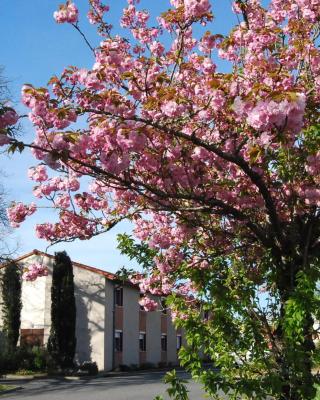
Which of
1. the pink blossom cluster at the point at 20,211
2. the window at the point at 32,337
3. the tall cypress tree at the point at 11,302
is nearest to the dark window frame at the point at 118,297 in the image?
the window at the point at 32,337

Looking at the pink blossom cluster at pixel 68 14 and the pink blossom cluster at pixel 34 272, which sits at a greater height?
the pink blossom cluster at pixel 68 14

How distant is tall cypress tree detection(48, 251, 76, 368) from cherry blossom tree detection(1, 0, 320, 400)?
84.6ft

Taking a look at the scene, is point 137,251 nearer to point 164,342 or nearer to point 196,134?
point 196,134

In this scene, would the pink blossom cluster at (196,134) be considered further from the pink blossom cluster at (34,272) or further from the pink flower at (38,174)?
the pink blossom cluster at (34,272)

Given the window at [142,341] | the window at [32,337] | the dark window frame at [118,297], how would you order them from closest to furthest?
the window at [32,337], the dark window frame at [118,297], the window at [142,341]

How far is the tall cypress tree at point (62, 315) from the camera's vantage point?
3303 centimetres

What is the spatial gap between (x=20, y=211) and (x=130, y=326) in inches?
1213

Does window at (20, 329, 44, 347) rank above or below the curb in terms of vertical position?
above

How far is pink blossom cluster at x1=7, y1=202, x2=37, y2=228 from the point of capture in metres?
9.32

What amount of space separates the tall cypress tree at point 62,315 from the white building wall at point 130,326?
5002 mm

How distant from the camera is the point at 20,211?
9.38 metres

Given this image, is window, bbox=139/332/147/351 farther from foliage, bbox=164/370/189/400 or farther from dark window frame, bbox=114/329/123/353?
foliage, bbox=164/370/189/400

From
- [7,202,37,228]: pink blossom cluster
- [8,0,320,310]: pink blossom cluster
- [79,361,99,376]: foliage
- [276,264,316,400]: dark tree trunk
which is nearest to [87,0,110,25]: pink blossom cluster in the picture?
[8,0,320,310]: pink blossom cluster

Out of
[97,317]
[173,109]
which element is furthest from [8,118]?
[97,317]
